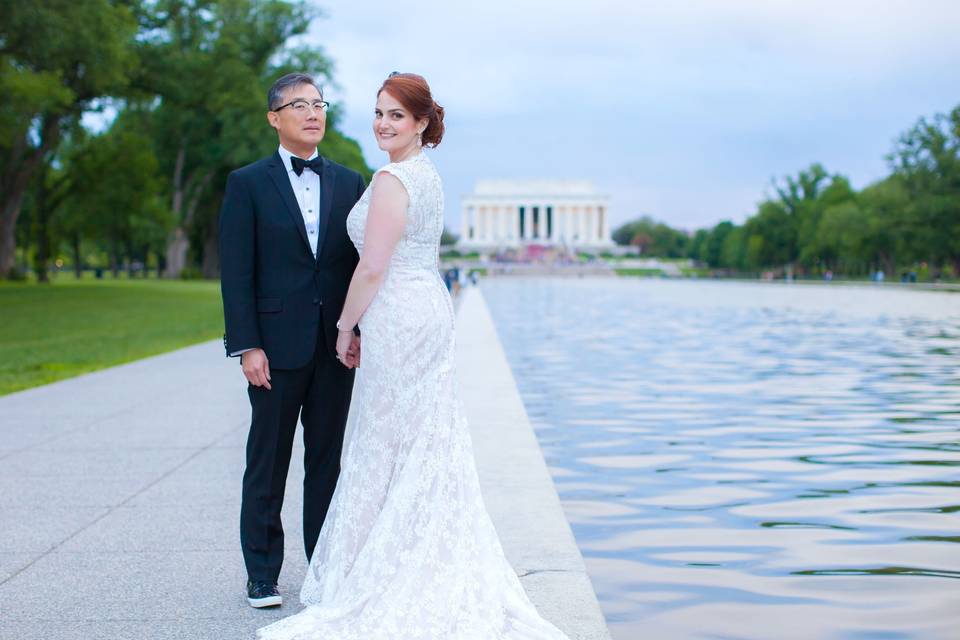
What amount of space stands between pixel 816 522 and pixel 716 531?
0.69 metres

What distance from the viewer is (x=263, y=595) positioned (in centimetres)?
507

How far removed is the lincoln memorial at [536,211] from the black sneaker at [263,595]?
162711 mm

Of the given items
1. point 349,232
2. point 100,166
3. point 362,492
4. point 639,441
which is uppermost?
point 100,166

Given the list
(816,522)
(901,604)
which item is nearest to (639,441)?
(816,522)

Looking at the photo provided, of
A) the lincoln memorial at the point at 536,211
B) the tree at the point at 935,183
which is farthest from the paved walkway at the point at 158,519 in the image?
the lincoln memorial at the point at 536,211

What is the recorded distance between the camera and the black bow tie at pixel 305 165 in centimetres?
509

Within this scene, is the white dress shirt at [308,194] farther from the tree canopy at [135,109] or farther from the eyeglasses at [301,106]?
the tree canopy at [135,109]

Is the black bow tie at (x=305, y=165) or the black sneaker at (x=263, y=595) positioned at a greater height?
the black bow tie at (x=305, y=165)

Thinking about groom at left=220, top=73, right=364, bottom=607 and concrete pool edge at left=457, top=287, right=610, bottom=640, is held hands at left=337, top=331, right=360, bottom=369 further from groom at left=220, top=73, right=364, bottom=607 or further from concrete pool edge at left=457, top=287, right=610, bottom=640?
concrete pool edge at left=457, top=287, right=610, bottom=640

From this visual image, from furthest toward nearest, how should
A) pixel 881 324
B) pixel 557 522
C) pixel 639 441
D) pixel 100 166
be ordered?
pixel 100 166 < pixel 881 324 < pixel 639 441 < pixel 557 522

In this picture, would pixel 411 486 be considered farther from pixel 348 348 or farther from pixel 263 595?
pixel 263 595

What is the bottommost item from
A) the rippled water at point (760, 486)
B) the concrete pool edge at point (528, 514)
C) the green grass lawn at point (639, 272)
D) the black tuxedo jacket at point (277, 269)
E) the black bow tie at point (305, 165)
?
the green grass lawn at point (639, 272)

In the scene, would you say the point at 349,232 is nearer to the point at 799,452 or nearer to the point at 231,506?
the point at 231,506

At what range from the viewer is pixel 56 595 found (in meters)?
5.31
